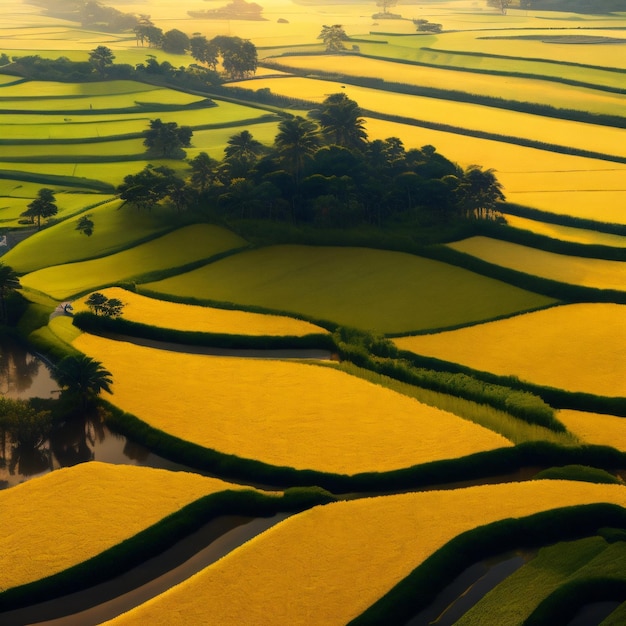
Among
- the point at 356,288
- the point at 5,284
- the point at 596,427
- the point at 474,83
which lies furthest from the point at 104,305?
the point at 474,83

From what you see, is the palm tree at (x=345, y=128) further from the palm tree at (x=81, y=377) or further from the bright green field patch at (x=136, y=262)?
the palm tree at (x=81, y=377)

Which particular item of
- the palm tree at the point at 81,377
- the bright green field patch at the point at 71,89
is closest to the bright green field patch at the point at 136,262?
the palm tree at the point at 81,377

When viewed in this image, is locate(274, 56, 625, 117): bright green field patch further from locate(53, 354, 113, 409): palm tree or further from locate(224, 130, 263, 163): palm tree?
locate(53, 354, 113, 409): palm tree

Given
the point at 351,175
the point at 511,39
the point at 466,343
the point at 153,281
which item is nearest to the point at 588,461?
the point at 466,343

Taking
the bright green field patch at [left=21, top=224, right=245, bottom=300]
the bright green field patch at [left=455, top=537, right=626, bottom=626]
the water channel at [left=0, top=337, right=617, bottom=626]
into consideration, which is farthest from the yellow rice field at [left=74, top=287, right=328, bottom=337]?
the bright green field patch at [left=455, top=537, right=626, bottom=626]

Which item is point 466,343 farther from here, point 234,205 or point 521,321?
point 234,205

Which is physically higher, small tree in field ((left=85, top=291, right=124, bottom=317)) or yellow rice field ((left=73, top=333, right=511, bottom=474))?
small tree in field ((left=85, top=291, right=124, bottom=317))

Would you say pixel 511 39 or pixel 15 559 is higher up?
pixel 511 39
